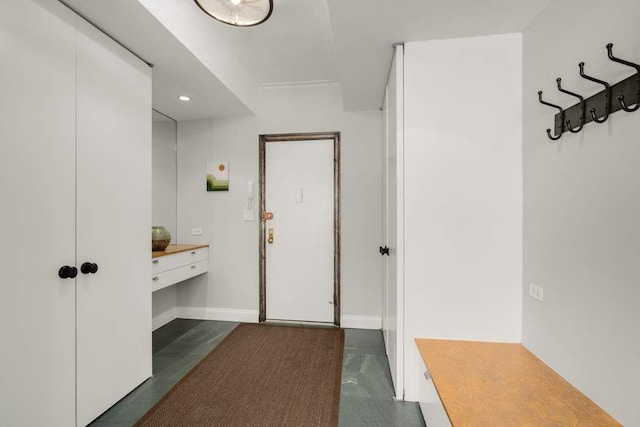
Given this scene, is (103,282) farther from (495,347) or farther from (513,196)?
(513,196)

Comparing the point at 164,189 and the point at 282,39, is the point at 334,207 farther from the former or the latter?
the point at 164,189

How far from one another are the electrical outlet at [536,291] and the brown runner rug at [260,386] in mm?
1252

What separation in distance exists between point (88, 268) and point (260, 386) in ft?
4.15

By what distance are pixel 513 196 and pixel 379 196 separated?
1.49m

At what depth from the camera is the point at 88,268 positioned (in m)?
1.56

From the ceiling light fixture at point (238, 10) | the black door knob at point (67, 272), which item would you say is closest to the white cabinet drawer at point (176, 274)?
the black door knob at point (67, 272)

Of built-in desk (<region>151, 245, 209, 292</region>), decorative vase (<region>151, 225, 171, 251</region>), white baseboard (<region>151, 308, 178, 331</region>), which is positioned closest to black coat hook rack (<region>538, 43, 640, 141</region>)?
built-in desk (<region>151, 245, 209, 292</region>)

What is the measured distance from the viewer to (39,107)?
4.39 feet

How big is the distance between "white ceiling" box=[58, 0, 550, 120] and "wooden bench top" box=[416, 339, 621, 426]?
169 centimetres

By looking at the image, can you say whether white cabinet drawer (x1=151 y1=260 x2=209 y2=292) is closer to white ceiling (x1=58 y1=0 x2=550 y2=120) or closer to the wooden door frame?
the wooden door frame

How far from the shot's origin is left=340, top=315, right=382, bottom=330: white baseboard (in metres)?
3.03

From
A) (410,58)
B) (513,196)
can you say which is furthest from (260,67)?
(513,196)

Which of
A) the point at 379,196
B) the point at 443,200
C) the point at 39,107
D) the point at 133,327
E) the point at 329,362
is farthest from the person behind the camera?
the point at 379,196

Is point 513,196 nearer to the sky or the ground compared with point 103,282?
nearer to the sky
